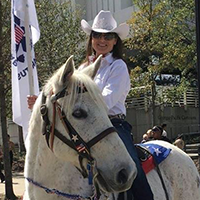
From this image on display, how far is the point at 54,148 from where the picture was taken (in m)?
3.49

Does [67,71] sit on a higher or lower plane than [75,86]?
higher

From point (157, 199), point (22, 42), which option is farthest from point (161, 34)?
point (157, 199)

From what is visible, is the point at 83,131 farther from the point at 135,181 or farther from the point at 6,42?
the point at 6,42

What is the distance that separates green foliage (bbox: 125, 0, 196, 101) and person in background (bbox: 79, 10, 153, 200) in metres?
14.3

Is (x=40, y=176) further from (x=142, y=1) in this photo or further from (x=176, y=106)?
(x=176, y=106)

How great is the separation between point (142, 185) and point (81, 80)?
119 cm

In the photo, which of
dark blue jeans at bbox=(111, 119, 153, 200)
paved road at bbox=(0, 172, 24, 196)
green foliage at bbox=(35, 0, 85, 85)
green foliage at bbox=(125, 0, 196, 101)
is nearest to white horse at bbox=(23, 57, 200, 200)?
dark blue jeans at bbox=(111, 119, 153, 200)

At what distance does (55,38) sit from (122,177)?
14.7m

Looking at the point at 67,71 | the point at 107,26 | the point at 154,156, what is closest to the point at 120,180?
the point at 67,71

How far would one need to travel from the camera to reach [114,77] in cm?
415

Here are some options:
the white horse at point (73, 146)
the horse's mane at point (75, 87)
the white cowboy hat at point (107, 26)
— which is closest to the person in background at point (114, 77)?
the white cowboy hat at point (107, 26)

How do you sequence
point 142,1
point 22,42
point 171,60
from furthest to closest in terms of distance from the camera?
point 142,1
point 171,60
point 22,42

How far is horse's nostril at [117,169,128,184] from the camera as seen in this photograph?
10.6 feet

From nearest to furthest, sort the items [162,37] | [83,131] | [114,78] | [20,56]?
1. [83,131]
2. [114,78]
3. [20,56]
4. [162,37]
